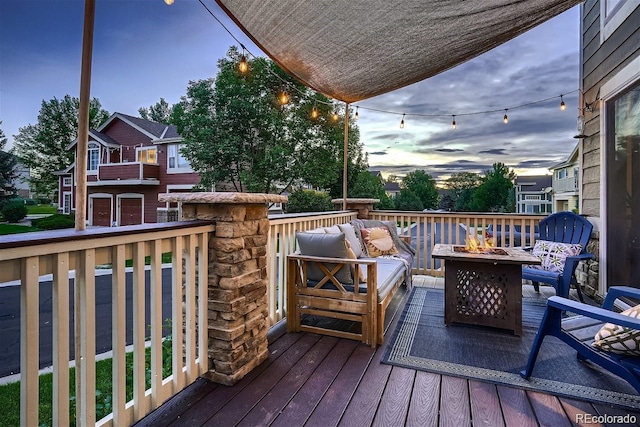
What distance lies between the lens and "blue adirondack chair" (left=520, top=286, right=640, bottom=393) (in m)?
1.63

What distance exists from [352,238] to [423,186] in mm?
12045

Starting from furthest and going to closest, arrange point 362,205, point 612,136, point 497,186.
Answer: point 497,186
point 362,205
point 612,136

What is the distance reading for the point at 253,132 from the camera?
34.4 feet

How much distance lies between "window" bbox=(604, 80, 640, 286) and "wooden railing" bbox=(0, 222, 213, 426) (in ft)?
12.8

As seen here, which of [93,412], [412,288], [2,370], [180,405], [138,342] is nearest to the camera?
[93,412]

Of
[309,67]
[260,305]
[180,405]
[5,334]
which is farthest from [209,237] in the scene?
[5,334]

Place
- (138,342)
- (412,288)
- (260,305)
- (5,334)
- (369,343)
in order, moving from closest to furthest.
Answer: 1. (138,342)
2. (260,305)
3. (369,343)
4. (5,334)
5. (412,288)

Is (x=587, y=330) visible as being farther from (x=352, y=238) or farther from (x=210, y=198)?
(x=210, y=198)

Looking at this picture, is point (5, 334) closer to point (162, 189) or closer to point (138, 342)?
point (138, 342)

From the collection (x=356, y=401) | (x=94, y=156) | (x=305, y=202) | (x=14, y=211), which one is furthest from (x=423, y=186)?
(x=14, y=211)

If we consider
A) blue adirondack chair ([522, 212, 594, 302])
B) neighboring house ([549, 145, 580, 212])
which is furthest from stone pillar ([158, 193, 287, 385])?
neighboring house ([549, 145, 580, 212])

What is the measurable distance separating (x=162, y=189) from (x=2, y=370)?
1044 cm

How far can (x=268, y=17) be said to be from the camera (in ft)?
7.73

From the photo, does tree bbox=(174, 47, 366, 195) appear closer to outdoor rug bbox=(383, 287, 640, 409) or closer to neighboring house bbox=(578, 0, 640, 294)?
neighboring house bbox=(578, 0, 640, 294)
